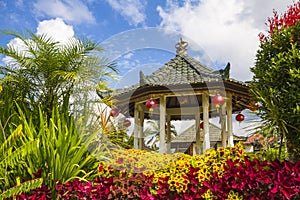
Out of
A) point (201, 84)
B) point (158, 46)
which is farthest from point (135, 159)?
point (201, 84)

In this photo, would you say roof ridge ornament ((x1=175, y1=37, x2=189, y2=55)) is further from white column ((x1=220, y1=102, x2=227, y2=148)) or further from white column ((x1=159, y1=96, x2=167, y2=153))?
white column ((x1=220, y1=102, x2=227, y2=148))

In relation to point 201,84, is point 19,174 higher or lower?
lower

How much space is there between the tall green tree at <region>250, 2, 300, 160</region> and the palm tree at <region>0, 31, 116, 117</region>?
329cm

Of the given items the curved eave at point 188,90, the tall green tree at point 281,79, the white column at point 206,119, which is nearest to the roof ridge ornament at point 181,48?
the curved eave at point 188,90

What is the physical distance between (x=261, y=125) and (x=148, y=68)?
2919 mm

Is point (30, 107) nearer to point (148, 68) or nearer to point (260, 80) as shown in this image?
point (148, 68)

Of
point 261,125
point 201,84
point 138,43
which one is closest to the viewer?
point 261,125

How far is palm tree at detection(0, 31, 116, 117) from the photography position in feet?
19.8

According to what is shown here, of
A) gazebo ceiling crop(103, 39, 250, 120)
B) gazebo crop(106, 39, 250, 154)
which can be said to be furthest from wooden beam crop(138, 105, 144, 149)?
gazebo ceiling crop(103, 39, 250, 120)

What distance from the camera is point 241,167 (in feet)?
11.3

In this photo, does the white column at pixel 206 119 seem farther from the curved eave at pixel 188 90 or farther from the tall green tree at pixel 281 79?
the tall green tree at pixel 281 79

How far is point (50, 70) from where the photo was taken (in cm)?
618

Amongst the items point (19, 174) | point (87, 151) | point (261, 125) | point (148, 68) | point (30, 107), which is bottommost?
point (19, 174)

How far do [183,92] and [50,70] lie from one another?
3.09 meters
